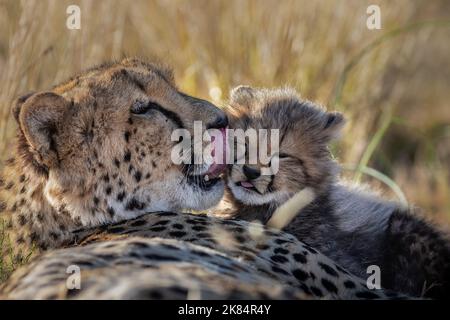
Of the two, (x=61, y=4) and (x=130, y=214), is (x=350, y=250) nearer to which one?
(x=130, y=214)

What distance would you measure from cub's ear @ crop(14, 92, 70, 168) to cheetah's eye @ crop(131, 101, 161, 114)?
1.01 feet

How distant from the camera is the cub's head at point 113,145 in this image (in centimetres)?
337

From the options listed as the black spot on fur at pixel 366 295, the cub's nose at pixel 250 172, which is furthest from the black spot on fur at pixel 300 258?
the cub's nose at pixel 250 172

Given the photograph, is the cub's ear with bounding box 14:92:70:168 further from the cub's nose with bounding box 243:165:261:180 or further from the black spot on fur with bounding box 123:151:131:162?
the cub's nose with bounding box 243:165:261:180

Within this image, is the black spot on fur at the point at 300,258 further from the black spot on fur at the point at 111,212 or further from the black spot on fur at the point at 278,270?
the black spot on fur at the point at 111,212

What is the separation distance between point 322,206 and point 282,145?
0.35 metres

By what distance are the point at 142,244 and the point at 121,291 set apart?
0.47 meters

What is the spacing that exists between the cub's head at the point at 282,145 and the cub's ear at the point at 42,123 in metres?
0.82

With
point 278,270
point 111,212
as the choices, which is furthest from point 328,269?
point 111,212

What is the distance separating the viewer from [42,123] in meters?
3.36

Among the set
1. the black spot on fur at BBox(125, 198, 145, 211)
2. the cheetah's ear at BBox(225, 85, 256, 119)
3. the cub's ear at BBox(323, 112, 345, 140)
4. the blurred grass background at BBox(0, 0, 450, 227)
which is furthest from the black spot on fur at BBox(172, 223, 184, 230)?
the blurred grass background at BBox(0, 0, 450, 227)

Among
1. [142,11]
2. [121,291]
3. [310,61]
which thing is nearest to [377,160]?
[310,61]

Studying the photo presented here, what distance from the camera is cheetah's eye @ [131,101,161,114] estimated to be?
356cm

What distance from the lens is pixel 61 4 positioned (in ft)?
23.6
